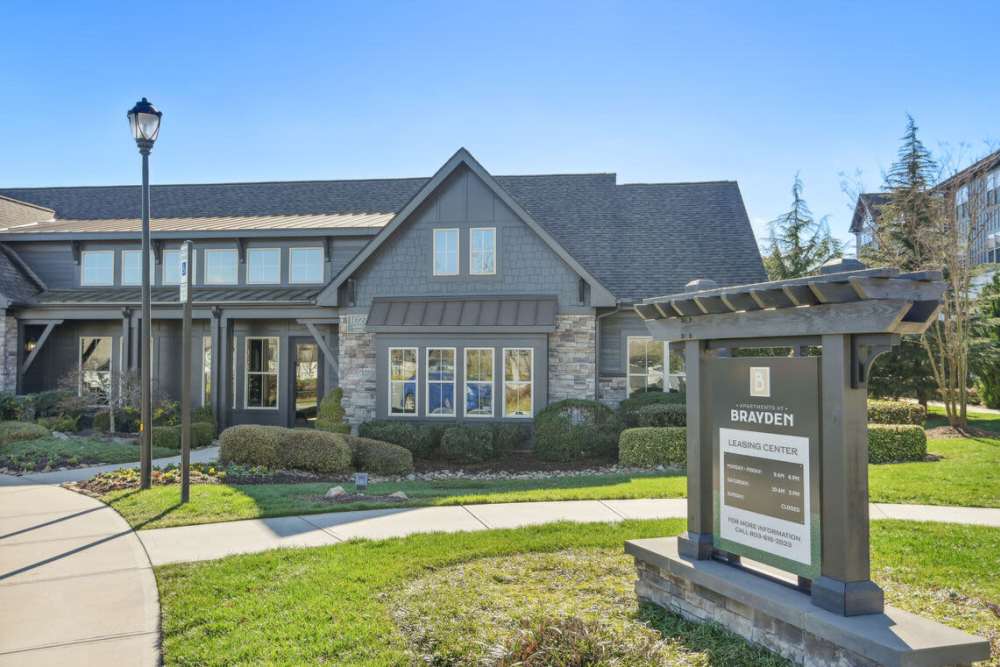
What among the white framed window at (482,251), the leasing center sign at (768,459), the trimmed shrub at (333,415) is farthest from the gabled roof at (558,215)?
the leasing center sign at (768,459)

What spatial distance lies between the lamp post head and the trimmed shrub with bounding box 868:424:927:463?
13135 millimetres

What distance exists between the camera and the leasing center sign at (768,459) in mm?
4465

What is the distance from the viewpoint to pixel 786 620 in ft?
14.0

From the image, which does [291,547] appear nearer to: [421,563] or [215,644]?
[421,563]

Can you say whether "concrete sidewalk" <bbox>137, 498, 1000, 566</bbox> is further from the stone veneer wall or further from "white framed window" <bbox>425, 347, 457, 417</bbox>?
"white framed window" <bbox>425, 347, 457, 417</bbox>

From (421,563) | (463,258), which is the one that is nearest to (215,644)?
(421,563)

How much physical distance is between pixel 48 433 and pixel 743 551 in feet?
52.3

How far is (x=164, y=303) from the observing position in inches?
747

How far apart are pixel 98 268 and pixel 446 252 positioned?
457 inches

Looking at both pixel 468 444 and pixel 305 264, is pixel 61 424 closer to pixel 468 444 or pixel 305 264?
pixel 305 264

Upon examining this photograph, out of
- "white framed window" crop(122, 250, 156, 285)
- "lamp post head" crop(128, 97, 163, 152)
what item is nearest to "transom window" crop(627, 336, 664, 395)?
"lamp post head" crop(128, 97, 163, 152)

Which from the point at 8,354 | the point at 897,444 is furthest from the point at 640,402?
the point at 8,354

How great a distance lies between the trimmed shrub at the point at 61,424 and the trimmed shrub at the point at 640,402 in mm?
14012

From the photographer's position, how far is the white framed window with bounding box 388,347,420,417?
54.0 feet
